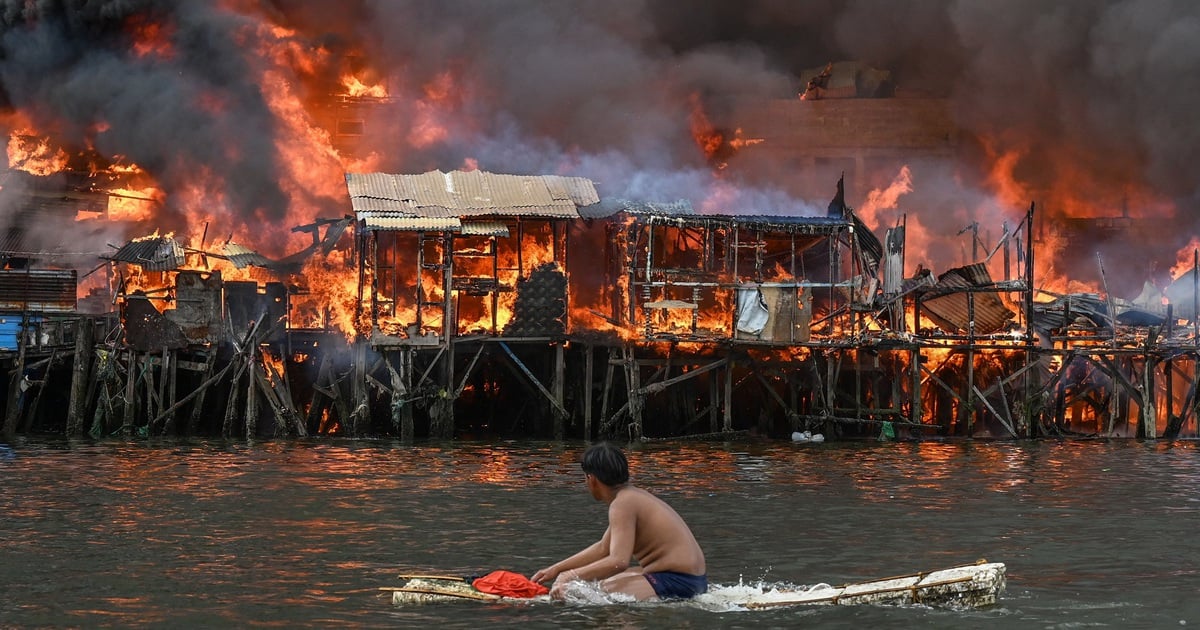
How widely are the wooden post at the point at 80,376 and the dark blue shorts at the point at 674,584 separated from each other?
28069 mm

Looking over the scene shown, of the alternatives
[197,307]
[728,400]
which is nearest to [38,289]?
[197,307]

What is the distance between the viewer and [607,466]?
479 inches

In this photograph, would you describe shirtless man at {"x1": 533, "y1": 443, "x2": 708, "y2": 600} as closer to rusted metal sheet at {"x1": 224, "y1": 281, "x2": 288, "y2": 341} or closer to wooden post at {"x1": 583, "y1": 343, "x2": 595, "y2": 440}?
wooden post at {"x1": 583, "y1": 343, "x2": 595, "y2": 440}

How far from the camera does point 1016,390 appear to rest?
133 ft

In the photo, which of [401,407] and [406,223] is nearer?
[401,407]

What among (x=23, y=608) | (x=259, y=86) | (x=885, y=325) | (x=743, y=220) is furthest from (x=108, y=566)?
(x=259, y=86)

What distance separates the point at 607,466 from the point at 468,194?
28.4 m

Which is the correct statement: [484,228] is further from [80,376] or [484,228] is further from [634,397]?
[80,376]

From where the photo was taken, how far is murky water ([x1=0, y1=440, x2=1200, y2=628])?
13398 mm

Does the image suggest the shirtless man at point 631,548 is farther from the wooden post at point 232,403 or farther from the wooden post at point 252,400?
the wooden post at point 232,403

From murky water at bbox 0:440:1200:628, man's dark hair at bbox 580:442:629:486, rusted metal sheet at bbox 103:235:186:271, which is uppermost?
rusted metal sheet at bbox 103:235:186:271

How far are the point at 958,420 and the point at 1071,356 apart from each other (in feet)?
14.0

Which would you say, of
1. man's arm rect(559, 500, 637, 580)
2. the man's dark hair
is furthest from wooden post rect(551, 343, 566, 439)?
the man's dark hair

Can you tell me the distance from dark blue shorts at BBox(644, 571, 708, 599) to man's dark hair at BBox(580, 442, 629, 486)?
1128 mm
